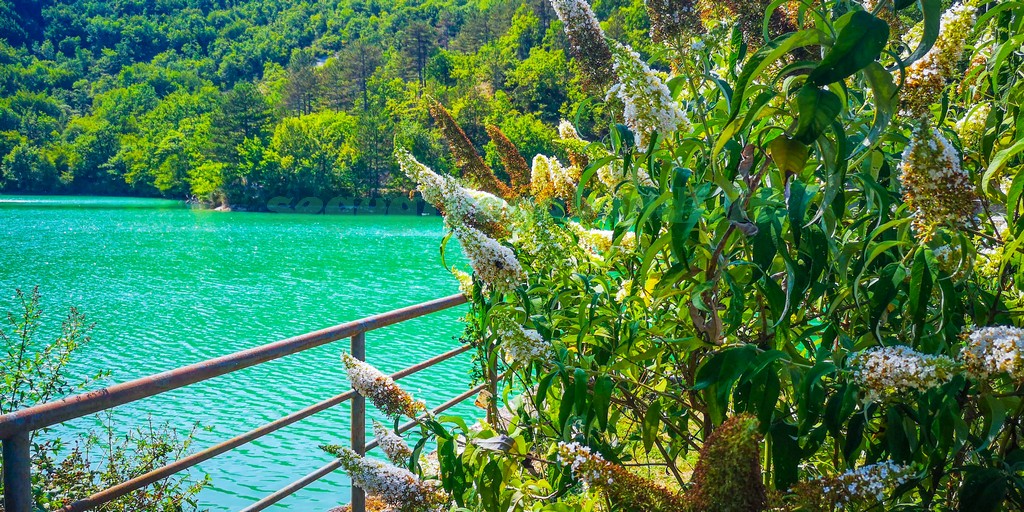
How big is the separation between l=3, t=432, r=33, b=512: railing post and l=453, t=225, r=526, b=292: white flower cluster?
1.05 meters

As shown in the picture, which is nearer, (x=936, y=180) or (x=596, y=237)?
(x=936, y=180)

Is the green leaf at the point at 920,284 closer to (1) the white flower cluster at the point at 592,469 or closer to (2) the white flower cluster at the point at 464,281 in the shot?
(1) the white flower cluster at the point at 592,469

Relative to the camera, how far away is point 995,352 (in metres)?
0.86

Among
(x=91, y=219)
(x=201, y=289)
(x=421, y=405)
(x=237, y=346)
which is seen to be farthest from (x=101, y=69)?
(x=421, y=405)

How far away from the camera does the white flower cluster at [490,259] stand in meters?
1.32

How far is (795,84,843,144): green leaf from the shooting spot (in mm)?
802

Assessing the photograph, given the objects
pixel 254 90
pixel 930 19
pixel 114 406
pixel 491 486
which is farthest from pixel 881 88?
pixel 254 90

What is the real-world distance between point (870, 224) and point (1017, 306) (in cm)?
30

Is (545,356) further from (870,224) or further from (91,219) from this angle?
(91,219)

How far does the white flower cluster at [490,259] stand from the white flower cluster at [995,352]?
680 millimetres

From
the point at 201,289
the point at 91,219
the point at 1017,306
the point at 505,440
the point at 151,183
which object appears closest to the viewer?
the point at 1017,306

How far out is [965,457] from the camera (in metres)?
1.47

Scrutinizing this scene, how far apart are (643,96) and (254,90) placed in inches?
3114

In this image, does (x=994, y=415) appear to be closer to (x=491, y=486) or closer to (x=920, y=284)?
(x=920, y=284)
